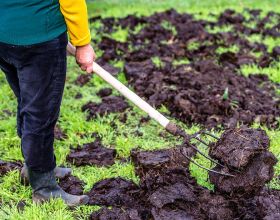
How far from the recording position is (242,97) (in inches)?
223

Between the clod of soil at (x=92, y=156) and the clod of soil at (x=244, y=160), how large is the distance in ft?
3.70

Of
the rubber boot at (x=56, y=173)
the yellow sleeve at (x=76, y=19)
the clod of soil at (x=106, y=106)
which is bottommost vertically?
the clod of soil at (x=106, y=106)

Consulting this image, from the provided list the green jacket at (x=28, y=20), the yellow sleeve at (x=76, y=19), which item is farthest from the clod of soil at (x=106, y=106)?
the green jacket at (x=28, y=20)

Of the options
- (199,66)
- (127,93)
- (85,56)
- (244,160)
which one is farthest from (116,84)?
(199,66)

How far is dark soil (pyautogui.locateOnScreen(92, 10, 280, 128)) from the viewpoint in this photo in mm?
5379

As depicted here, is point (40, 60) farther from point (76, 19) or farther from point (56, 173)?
point (56, 173)

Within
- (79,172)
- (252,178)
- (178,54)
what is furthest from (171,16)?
(252,178)

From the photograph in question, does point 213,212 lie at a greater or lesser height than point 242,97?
greater

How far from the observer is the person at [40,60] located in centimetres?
315

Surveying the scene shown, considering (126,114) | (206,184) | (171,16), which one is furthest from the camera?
(171,16)

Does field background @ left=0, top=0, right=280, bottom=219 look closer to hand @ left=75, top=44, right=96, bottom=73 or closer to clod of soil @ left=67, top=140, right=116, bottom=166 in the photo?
clod of soil @ left=67, top=140, right=116, bottom=166

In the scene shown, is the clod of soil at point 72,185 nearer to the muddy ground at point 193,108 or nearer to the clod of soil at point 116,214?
the muddy ground at point 193,108

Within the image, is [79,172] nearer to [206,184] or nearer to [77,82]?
[206,184]

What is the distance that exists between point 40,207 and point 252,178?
1.51 m
